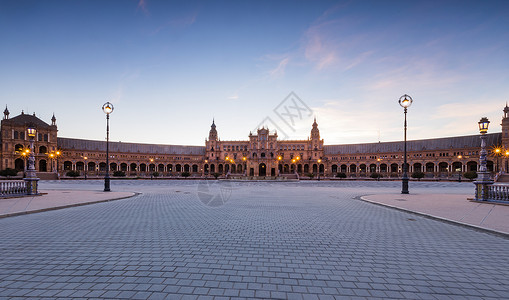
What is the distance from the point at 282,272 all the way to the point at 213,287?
141cm

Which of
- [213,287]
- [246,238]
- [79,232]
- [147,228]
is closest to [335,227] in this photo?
[246,238]

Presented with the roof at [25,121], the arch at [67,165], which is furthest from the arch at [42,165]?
the roof at [25,121]

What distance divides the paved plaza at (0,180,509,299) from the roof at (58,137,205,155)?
98.1 metres

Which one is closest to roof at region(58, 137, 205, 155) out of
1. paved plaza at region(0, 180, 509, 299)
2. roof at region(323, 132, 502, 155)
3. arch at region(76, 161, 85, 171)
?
arch at region(76, 161, 85, 171)

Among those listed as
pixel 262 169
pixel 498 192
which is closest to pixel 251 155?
pixel 262 169

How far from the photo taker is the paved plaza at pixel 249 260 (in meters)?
4.03

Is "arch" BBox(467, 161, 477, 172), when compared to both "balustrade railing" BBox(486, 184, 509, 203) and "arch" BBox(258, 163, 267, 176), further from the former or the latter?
"balustrade railing" BBox(486, 184, 509, 203)

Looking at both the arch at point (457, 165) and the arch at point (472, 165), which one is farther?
→ the arch at point (457, 165)

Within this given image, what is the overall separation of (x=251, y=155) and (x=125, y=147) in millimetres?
51615

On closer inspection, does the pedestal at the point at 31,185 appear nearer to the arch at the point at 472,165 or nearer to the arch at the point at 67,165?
the arch at the point at 67,165

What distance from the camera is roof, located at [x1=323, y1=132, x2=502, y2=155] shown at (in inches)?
3140

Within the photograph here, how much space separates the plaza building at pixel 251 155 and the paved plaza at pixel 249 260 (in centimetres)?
5874

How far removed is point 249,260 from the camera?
5395mm

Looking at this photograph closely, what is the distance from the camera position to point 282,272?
4758mm
